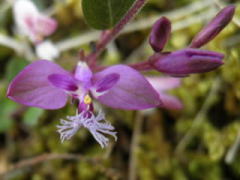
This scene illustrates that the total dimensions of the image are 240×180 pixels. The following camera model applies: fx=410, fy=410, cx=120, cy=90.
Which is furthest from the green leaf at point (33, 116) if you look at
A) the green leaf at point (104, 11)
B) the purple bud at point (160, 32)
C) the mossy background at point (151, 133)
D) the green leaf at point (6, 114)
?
the purple bud at point (160, 32)

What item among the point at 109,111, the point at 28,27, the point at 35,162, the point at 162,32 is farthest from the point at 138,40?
the point at 162,32

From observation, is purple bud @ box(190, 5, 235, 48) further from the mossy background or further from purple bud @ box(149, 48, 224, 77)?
the mossy background

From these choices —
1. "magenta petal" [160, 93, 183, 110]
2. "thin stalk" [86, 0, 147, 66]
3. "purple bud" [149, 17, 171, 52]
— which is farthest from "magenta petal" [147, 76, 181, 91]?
"purple bud" [149, 17, 171, 52]

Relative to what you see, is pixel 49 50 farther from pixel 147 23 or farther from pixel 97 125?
pixel 97 125

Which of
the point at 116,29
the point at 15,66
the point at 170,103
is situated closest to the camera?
the point at 116,29

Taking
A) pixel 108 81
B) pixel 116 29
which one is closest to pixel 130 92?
pixel 108 81

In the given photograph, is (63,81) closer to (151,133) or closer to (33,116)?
(33,116)
